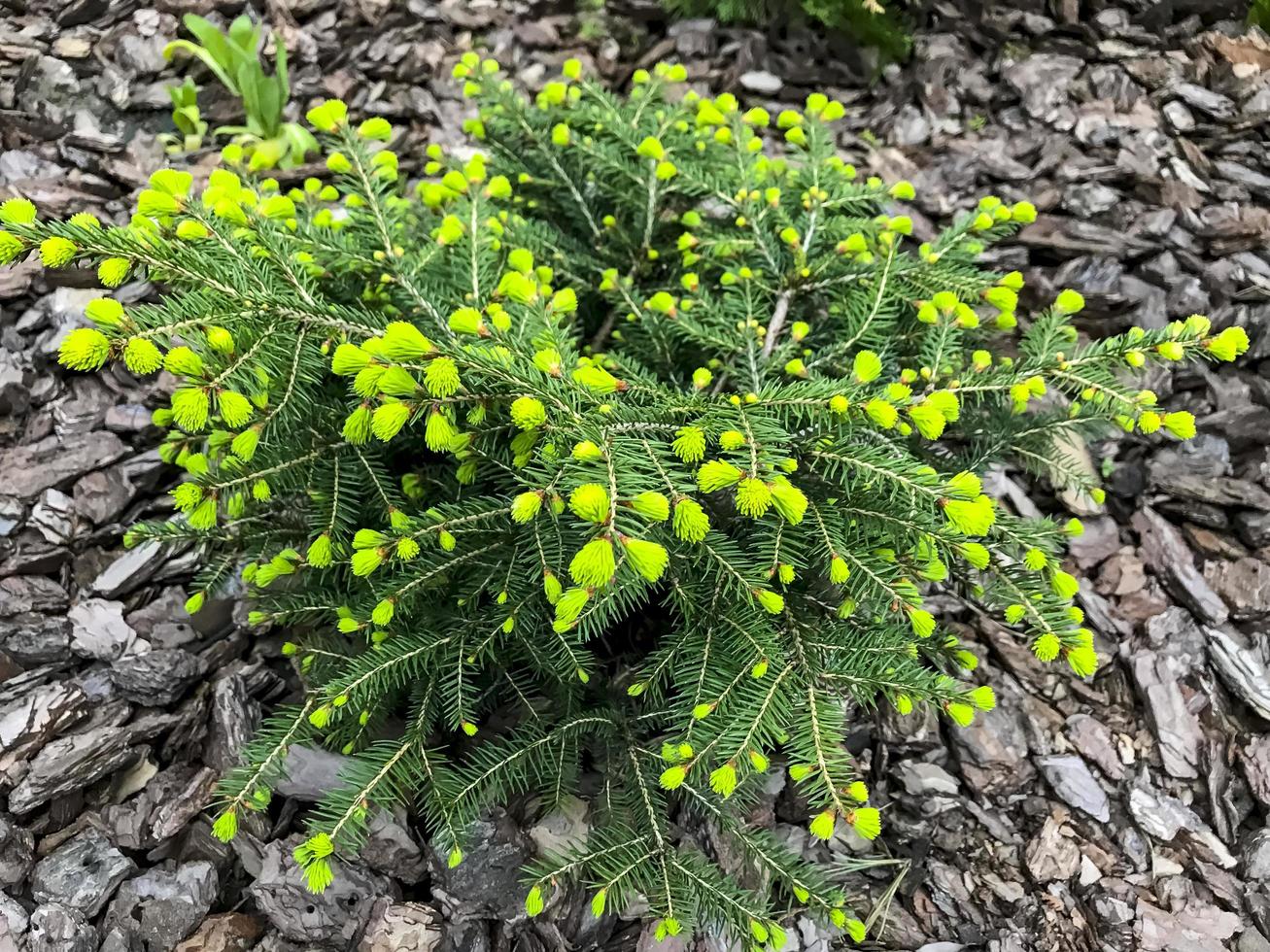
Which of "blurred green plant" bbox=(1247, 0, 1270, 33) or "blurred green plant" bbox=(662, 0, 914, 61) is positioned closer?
"blurred green plant" bbox=(1247, 0, 1270, 33)

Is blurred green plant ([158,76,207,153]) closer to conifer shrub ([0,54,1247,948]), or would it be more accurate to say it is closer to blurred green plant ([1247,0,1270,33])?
conifer shrub ([0,54,1247,948])

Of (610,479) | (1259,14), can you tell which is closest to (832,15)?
(1259,14)

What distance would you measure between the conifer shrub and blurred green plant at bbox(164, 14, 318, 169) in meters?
1.29

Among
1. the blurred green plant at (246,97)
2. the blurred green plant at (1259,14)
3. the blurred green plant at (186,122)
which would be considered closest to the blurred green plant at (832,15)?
the blurred green plant at (1259,14)

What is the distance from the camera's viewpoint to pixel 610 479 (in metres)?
1.24

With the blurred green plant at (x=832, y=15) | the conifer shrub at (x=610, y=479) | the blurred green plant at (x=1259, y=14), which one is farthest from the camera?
the blurred green plant at (x=832, y=15)

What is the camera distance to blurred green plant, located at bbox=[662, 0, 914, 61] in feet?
11.8

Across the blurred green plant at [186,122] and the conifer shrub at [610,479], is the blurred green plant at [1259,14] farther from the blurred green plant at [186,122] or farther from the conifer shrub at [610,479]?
the blurred green plant at [186,122]

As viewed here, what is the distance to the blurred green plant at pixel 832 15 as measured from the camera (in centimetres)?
360

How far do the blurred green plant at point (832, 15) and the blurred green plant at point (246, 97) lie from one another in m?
2.01

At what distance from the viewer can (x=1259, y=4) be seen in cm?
342

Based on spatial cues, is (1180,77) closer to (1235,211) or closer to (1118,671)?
(1235,211)

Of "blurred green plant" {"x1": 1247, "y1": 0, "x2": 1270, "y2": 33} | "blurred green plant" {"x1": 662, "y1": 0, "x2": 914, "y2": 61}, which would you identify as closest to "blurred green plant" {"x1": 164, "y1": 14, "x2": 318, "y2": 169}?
"blurred green plant" {"x1": 662, "y1": 0, "x2": 914, "y2": 61}

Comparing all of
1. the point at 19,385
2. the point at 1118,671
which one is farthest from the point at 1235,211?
the point at 19,385
